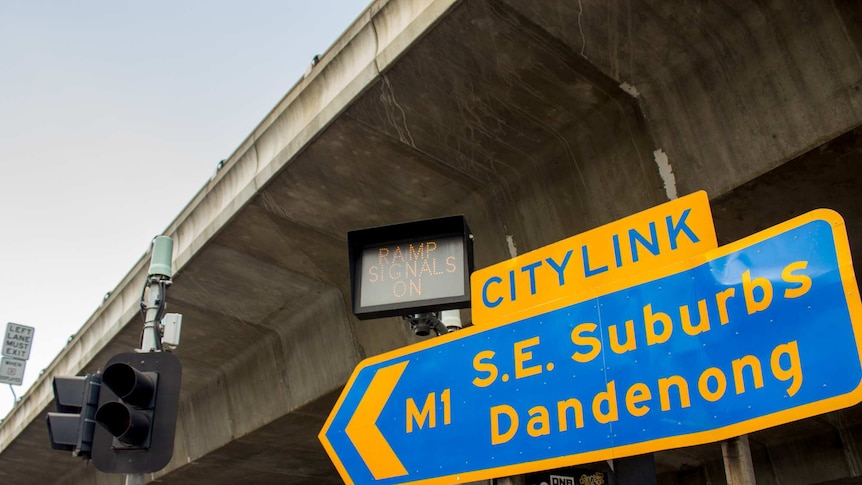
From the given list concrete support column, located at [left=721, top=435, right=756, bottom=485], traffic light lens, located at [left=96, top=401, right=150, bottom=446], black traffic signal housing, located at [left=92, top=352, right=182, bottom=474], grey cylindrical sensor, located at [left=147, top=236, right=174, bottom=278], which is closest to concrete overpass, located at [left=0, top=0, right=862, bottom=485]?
grey cylindrical sensor, located at [left=147, top=236, right=174, bottom=278]

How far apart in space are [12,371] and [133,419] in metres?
23.6

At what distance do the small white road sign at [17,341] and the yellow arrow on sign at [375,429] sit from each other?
2609 centimetres

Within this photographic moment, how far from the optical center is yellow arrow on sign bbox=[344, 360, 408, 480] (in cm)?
369

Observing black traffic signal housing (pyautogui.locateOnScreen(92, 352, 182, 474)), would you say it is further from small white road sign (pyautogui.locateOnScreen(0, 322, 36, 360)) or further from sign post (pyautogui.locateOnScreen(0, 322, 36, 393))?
small white road sign (pyautogui.locateOnScreen(0, 322, 36, 360))

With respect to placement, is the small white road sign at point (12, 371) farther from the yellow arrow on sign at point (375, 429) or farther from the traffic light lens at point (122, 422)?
the yellow arrow on sign at point (375, 429)

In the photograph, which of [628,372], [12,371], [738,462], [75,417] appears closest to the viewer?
[738,462]

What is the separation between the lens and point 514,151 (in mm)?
7703

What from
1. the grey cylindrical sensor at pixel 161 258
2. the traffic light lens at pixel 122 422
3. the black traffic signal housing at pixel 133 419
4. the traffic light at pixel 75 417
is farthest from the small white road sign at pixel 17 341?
the traffic light lens at pixel 122 422

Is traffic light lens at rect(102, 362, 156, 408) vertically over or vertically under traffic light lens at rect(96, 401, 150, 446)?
over

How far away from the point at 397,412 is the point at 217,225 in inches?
235

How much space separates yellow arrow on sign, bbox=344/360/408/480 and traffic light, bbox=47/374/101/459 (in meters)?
2.59

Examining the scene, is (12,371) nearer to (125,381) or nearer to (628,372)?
(125,381)

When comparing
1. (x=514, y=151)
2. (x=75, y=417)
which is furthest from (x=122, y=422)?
(x=514, y=151)

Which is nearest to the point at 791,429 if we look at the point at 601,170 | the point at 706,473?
the point at 706,473
